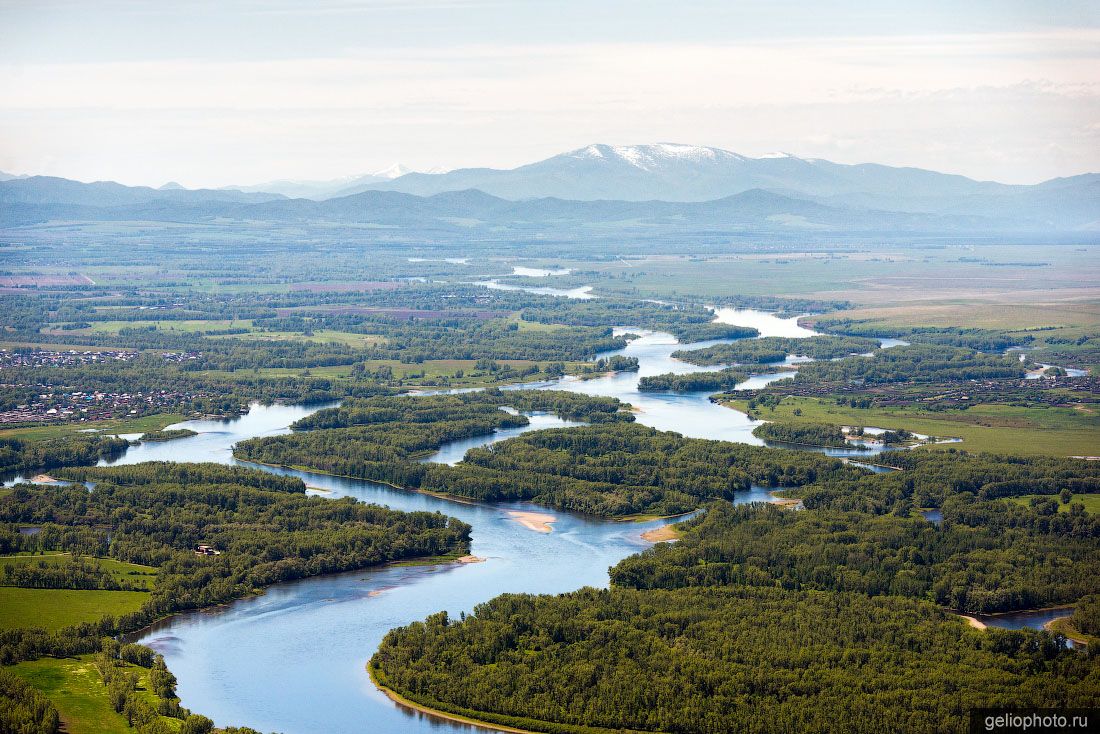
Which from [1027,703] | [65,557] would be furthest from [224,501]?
[1027,703]

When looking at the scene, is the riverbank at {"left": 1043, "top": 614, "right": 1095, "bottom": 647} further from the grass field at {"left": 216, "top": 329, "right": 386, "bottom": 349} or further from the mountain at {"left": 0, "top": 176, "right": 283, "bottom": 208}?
the mountain at {"left": 0, "top": 176, "right": 283, "bottom": 208}

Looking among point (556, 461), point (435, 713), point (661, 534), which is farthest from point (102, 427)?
point (435, 713)

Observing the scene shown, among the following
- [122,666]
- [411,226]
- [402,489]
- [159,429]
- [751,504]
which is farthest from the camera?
[411,226]

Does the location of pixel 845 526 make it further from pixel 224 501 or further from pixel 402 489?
pixel 224 501

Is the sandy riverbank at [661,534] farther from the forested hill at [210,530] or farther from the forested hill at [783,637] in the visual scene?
the forested hill at [210,530]

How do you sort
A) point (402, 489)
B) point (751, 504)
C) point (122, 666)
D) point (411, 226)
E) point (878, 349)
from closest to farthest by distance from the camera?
point (122, 666)
point (751, 504)
point (402, 489)
point (878, 349)
point (411, 226)

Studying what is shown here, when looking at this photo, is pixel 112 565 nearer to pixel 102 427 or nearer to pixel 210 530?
pixel 210 530
